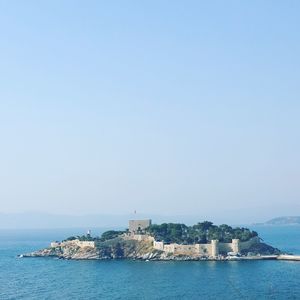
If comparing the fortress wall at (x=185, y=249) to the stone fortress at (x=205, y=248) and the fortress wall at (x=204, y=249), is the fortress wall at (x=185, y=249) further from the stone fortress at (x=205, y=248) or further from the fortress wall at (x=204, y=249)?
the fortress wall at (x=204, y=249)

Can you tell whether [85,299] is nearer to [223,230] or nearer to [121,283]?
[121,283]

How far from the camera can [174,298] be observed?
49.5m

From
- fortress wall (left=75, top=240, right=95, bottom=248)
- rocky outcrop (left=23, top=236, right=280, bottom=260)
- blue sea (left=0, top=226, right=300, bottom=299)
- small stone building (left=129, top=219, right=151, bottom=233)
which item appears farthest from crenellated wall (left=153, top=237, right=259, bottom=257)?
small stone building (left=129, top=219, right=151, bottom=233)

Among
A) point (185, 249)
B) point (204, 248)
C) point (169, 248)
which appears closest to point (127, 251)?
point (169, 248)

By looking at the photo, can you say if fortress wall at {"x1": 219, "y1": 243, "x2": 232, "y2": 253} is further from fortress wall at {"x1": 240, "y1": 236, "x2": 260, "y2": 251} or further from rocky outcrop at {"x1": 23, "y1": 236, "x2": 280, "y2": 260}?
rocky outcrop at {"x1": 23, "y1": 236, "x2": 280, "y2": 260}

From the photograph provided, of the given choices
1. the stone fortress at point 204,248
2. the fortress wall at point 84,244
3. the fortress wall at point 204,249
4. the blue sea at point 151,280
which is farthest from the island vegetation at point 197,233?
the blue sea at point 151,280

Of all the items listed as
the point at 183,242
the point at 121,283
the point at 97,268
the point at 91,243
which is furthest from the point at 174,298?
the point at 91,243

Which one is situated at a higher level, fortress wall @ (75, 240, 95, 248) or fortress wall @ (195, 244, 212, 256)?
fortress wall @ (75, 240, 95, 248)

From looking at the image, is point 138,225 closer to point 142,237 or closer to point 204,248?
point 142,237

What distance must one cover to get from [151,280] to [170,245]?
23.8m

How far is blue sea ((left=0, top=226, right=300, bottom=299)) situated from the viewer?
171 feet

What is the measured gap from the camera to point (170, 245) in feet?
278

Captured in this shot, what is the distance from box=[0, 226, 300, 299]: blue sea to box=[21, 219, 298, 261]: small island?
4594mm

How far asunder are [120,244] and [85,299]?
39919 millimetres
